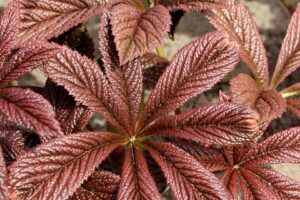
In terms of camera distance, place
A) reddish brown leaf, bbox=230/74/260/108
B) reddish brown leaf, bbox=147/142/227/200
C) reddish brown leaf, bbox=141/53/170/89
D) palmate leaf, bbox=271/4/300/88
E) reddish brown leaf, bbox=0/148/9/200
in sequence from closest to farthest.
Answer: reddish brown leaf, bbox=0/148/9/200, reddish brown leaf, bbox=147/142/227/200, reddish brown leaf, bbox=230/74/260/108, reddish brown leaf, bbox=141/53/170/89, palmate leaf, bbox=271/4/300/88

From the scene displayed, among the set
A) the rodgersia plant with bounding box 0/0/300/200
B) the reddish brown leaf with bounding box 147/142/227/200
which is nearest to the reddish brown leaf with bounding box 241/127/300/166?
the rodgersia plant with bounding box 0/0/300/200

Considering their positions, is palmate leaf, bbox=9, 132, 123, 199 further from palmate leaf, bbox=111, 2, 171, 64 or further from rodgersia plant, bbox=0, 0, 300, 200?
palmate leaf, bbox=111, 2, 171, 64

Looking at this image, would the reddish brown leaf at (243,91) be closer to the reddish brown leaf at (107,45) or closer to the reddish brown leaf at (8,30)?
the reddish brown leaf at (107,45)

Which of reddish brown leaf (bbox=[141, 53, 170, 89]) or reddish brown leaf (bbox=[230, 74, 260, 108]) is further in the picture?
reddish brown leaf (bbox=[141, 53, 170, 89])

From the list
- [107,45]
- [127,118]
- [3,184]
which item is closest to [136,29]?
[107,45]

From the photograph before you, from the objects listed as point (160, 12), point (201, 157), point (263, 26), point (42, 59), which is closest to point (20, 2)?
point (42, 59)

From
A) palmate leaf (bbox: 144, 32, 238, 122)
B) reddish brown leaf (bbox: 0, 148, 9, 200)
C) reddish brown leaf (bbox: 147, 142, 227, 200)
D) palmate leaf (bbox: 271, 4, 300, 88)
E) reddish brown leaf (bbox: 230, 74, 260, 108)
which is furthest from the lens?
palmate leaf (bbox: 271, 4, 300, 88)

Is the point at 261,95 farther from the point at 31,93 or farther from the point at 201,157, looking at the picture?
the point at 31,93
